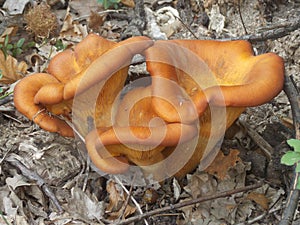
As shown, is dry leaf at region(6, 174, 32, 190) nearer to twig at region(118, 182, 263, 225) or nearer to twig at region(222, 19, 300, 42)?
twig at region(118, 182, 263, 225)

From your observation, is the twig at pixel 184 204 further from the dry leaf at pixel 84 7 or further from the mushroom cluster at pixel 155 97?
the dry leaf at pixel 84 7

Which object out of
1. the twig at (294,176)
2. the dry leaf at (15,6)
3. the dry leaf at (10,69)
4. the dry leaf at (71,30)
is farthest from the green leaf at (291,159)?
the dry leaf at (15,6)

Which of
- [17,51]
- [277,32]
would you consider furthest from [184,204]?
[17,51]

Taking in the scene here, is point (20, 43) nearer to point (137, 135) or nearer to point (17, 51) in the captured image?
point (17, 51)

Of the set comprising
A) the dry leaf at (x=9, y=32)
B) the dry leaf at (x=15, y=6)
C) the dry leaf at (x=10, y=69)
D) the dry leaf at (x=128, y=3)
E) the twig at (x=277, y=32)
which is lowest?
the dry leaf at (x=10, y=69)

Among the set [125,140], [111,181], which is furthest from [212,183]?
[125,140]
